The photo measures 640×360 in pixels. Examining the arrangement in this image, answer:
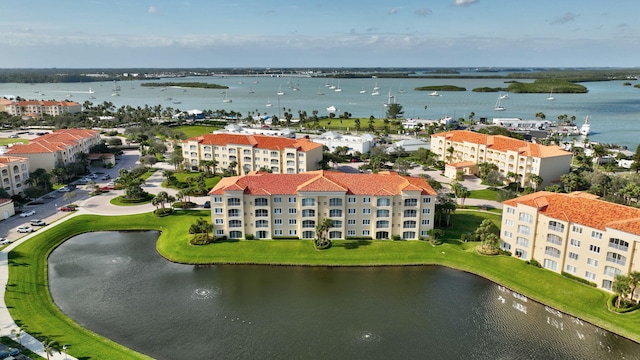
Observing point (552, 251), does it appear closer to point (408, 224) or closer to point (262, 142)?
point (408, 224)

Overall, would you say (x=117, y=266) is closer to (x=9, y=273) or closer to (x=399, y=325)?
(x=9, y=273)

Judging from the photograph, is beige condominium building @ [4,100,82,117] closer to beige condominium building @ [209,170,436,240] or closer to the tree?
beige condominium building @ [209,170,436,240]

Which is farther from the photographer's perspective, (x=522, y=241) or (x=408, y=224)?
(x=408, y=224)

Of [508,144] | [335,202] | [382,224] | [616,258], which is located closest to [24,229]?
[335,202]

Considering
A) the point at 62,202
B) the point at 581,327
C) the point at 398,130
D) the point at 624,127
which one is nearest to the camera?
the point at 581,327

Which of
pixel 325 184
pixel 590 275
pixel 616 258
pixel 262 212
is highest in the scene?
pixel 325 184

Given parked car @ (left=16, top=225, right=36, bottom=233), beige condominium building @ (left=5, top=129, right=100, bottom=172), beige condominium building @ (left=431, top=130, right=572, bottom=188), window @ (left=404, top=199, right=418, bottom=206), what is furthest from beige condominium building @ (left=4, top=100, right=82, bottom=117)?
window @ (left=404, top=199, right=418, bottom=206)

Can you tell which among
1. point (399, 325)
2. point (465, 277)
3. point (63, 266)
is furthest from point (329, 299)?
point (63, 266)

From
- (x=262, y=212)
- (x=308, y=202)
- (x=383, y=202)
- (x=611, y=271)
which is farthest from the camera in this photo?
(x=262, y=212)

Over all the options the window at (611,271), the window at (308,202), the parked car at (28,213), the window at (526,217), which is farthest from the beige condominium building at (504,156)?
the parked car at (28,213)
